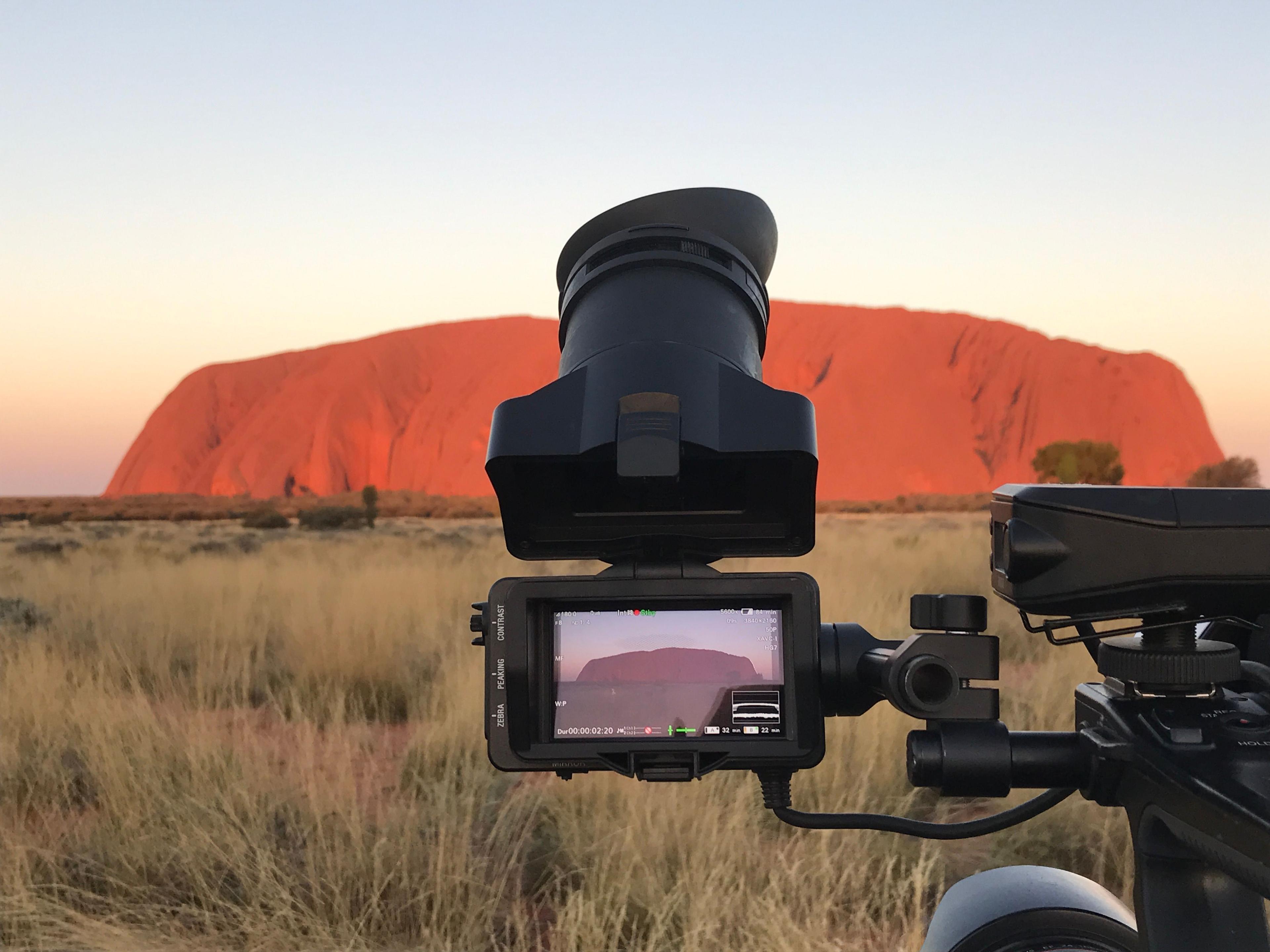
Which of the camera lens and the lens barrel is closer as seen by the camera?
the lens barrel

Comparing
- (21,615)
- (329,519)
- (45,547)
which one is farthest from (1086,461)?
(21,615)

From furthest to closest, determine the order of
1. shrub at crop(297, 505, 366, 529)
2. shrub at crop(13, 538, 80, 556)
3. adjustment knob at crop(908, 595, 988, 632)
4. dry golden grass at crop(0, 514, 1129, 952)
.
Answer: shrub at crop(297, 505, 366, 529) → shrub at crop(13, 538, 80, 556) → dry golden grass at crop(0, 514, 1129, 952) → adjustment knob at crop(908, 595, 988, 632)

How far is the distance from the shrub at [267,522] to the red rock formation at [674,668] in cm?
2174

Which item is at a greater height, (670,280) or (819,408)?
(819,408)

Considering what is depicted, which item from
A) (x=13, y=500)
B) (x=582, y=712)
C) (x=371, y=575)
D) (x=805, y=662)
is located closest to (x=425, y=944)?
(x=582, y=712)

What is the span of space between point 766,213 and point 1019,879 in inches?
36.0

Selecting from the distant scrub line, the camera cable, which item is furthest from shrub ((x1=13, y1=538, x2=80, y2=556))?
the camera cable

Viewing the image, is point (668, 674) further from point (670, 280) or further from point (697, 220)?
point (697, 220)

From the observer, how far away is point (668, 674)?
3.42ft

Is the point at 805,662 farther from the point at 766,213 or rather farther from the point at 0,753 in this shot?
the point at 0,753

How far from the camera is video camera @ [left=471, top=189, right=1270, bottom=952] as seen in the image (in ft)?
2.52

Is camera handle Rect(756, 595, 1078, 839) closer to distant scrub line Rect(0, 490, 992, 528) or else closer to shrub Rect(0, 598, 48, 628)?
shrub Rect(0, 598, 48, 628)

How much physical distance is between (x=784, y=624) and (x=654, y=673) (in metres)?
0.16

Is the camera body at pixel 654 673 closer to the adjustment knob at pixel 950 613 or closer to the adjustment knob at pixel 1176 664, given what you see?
the adjustment knob at pixel 950 613
